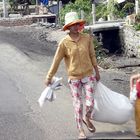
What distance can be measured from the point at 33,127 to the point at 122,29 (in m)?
14.6

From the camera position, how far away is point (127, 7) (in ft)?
82.7

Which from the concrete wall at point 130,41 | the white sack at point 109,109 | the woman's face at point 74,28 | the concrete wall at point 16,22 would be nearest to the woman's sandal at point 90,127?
the white sack at point 109,109

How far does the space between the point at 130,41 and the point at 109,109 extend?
13.7 metres

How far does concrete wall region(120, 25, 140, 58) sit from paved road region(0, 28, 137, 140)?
4.65 m

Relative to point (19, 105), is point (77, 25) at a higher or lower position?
higher

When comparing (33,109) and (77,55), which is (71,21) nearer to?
(77,55)

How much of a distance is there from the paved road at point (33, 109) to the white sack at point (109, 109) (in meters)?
0.21

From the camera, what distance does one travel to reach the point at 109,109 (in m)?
7.07

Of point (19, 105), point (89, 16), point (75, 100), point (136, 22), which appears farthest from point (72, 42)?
point (89, 16)

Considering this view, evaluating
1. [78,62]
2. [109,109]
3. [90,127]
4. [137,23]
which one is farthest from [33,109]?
[137,23]

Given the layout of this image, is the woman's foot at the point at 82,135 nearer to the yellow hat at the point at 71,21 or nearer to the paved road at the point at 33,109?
the paved road at the point at 33,109

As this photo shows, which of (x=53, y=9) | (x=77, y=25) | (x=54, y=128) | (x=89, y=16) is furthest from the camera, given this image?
(x=53, y=9)

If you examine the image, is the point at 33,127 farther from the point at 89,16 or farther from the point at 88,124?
the point at 89,16

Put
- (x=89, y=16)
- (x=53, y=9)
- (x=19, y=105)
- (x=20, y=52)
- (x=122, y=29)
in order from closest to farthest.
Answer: (x=19, y=105) → (x=20, y=52) → (x=122, y=29) → (x=89, y=16) → (x=53, y=9)
